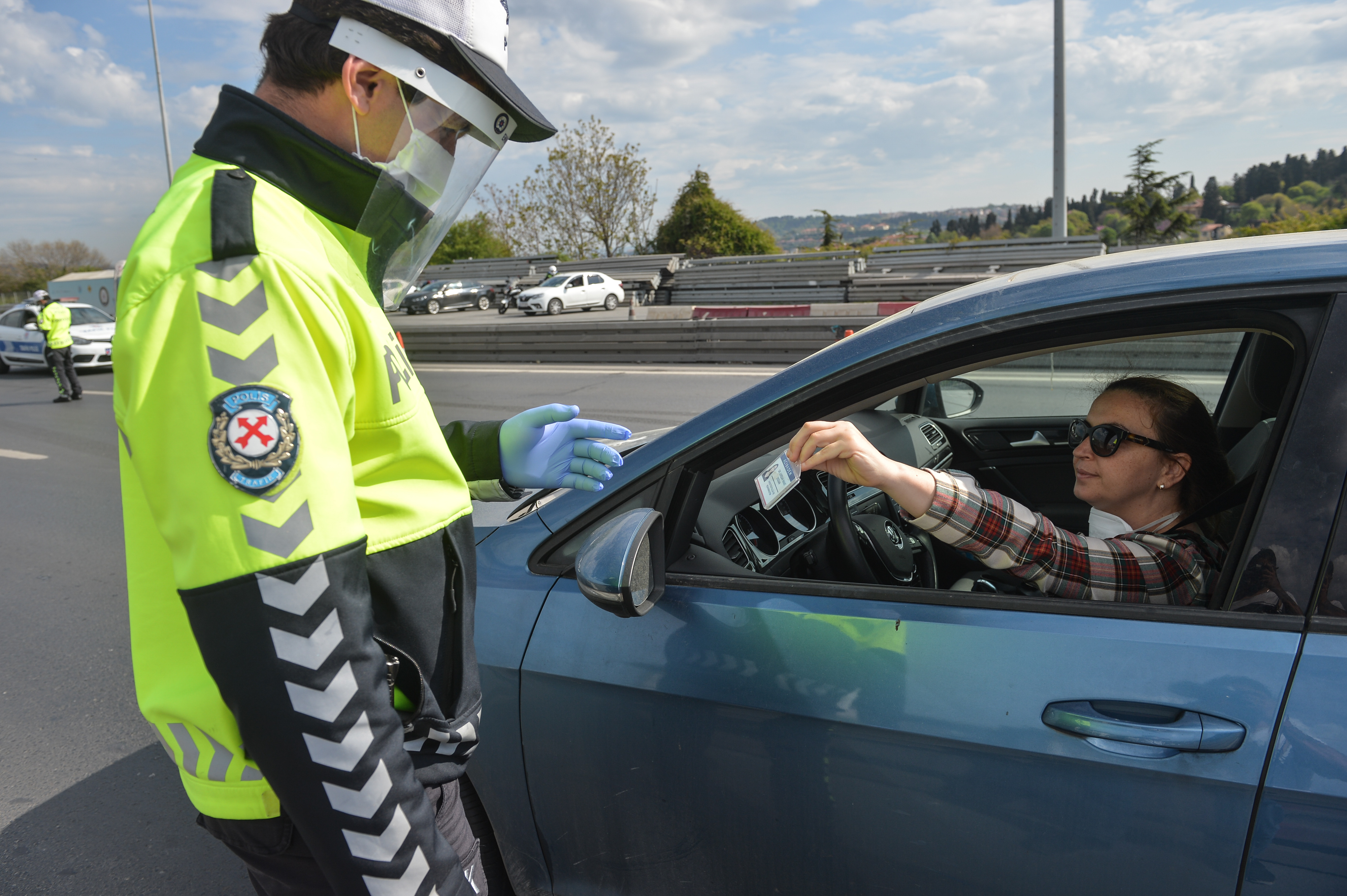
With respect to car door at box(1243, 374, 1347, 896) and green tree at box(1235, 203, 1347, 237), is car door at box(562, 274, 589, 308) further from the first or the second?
car door at box(1243, 374, 1347, 896)

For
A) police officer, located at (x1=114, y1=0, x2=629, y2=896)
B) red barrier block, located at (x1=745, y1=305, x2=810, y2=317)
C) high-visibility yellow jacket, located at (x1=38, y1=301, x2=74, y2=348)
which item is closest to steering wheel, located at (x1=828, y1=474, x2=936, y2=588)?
police officer, located at (x1=114, y1=0, x2=629, y2=896)

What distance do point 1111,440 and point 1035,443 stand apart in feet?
4.92

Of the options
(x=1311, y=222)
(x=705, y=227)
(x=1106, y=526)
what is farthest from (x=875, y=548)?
(x=705, y=227)

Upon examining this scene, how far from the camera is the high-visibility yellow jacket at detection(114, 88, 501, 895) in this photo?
795mm

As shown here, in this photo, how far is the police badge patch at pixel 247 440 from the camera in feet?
2.60

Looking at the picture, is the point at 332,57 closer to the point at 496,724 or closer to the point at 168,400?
the point at 168,400

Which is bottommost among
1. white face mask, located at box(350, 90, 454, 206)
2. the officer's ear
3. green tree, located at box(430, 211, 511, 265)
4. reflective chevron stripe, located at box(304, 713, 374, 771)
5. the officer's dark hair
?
reflective chevron stripe, located at box(304, 713, 374, 771)

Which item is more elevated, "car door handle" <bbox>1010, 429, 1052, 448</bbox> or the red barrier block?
the red barrier block

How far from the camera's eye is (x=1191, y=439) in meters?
1.79

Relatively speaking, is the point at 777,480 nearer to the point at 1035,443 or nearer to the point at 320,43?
the point at 320,43

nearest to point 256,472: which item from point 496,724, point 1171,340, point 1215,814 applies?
point 496,724

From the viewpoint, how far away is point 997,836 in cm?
127

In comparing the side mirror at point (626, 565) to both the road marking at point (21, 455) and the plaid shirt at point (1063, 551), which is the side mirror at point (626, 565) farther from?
the road marking at point (21, 455)

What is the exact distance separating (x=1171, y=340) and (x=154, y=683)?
3.34m
